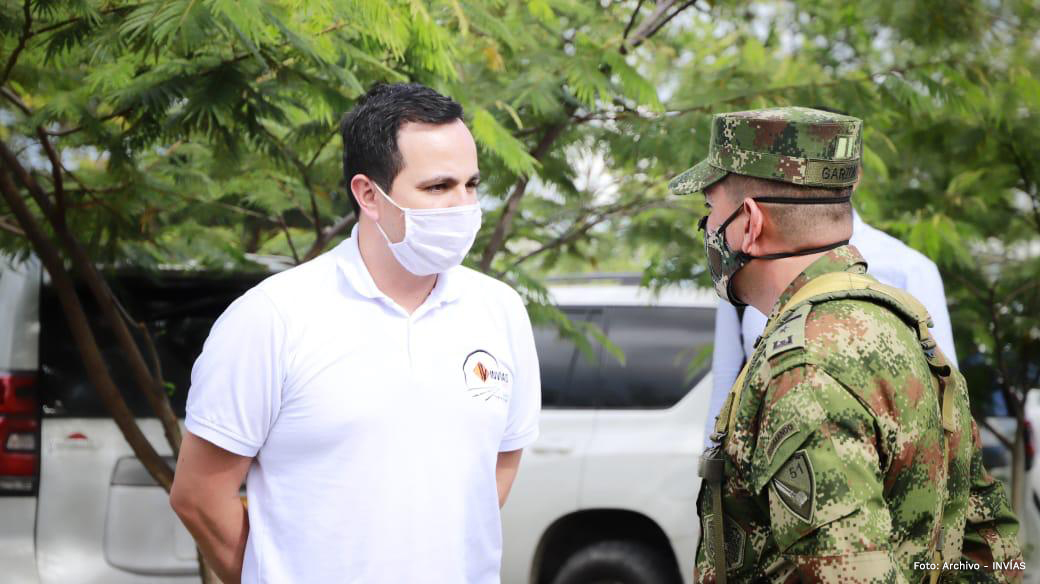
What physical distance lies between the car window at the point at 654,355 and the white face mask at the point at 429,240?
9.17ft

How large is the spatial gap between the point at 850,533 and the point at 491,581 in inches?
36.9

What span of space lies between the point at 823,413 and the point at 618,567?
132 inches

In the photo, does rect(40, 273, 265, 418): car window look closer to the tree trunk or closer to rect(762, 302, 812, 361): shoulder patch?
rect(762, 302, 812, 361): shoulder patch

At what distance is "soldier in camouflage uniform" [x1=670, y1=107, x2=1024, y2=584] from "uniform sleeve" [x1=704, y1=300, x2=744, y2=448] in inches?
49.0

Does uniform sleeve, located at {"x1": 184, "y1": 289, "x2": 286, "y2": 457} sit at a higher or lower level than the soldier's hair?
lower

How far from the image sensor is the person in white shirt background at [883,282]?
3.12m

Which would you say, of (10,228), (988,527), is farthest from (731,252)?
(10,228)

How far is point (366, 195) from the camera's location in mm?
2406

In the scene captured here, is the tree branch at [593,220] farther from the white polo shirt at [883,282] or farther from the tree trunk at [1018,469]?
the tree trunk at [1018,469]

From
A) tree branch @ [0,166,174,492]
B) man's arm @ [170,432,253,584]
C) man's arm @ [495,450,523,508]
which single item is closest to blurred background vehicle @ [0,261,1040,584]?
tree branch @ [0,166,174,492]

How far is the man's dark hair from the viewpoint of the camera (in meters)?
2.33

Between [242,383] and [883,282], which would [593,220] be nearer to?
[883,282]

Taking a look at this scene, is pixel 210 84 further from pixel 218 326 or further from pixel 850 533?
pixel 850 533

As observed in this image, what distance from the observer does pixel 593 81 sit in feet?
11.8
